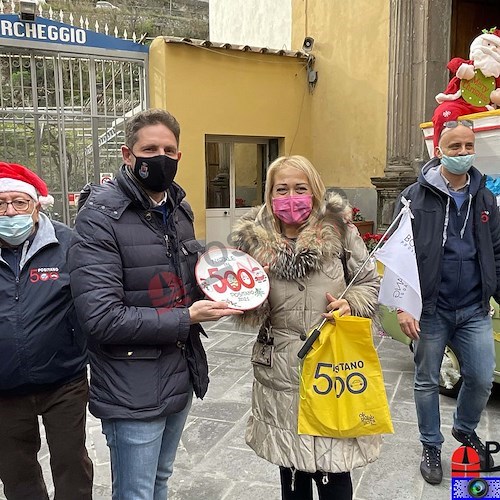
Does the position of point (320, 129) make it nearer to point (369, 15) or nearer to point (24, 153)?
point (369, 15)

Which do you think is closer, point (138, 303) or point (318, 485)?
point (138, 303)

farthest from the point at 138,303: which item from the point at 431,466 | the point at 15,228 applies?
the point at 431,466

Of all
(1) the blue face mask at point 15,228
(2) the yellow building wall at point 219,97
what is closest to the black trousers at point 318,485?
(1) the blue face mask at point 15,228

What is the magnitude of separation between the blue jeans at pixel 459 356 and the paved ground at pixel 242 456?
0.34 m

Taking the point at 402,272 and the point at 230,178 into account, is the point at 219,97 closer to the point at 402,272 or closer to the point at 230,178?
the point at 230,178

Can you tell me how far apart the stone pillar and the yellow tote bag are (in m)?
6.37

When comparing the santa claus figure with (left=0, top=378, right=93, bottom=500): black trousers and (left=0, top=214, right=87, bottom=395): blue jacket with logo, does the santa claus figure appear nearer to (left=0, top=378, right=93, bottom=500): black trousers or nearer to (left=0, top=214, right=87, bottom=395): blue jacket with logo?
(left=0, top=214, right=87, bottom=395): blue jacket with logo

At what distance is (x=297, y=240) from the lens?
2293 mm

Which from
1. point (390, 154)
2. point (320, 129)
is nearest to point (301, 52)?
point (320, 129)

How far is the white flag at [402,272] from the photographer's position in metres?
2.80

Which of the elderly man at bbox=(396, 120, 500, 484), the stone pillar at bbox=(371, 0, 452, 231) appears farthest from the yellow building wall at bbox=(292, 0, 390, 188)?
the elderly man at bbox=(396, 120, 500, 484)

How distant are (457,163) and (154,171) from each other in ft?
5.69

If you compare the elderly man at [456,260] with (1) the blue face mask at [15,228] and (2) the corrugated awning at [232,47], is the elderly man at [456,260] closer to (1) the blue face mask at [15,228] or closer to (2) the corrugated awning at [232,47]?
(1) the blue face mask at [15,228]

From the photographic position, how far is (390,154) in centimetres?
845
